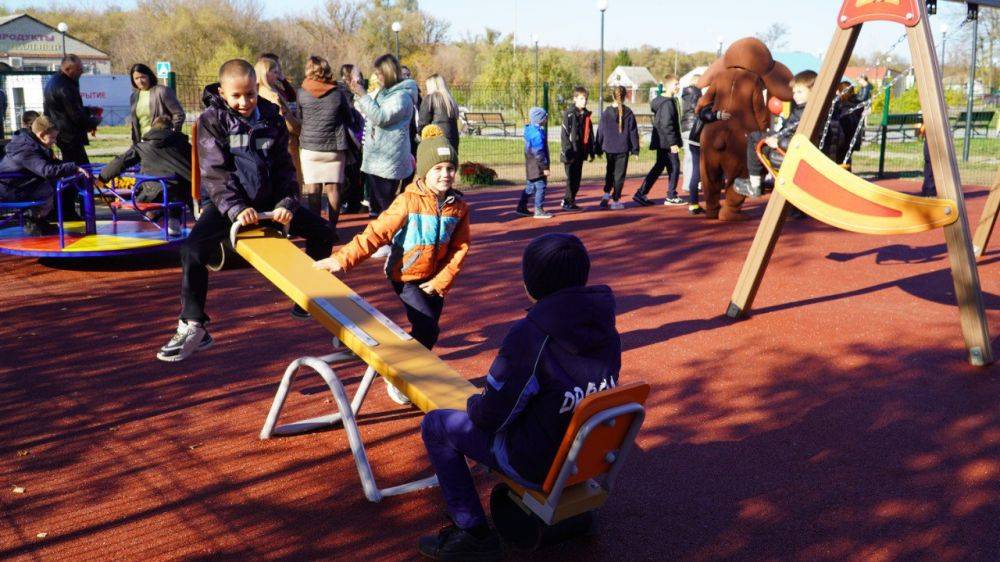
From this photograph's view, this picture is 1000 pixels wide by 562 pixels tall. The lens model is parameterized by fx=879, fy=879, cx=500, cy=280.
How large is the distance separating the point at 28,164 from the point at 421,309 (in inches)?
228

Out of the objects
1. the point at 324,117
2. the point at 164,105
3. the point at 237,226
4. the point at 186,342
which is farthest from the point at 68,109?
the point at 237,226

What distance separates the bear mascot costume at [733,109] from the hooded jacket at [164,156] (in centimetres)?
616

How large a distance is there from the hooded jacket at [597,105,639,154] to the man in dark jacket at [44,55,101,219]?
267 inches

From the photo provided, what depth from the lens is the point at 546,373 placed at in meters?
2.93

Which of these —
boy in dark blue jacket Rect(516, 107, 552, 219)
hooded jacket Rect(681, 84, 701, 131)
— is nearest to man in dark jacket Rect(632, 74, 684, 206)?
hooded jacket Rect(681, 84, 701, 131)

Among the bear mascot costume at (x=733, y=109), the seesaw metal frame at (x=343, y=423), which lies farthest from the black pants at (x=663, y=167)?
the seesaw metal frame at (x=343, y=423)

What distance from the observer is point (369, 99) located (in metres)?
8.57

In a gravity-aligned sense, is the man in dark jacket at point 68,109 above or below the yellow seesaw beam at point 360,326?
above

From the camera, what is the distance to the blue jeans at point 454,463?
3254 mm

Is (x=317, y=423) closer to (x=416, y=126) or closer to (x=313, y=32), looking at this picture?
(x=416, y=126)

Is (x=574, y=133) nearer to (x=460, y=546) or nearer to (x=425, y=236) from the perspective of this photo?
(x=425, y=236)

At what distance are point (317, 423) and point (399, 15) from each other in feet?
228

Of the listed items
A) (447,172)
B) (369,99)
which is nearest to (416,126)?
(369,99)

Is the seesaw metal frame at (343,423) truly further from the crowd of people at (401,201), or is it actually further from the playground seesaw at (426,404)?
the crowd of people at (401,201)
